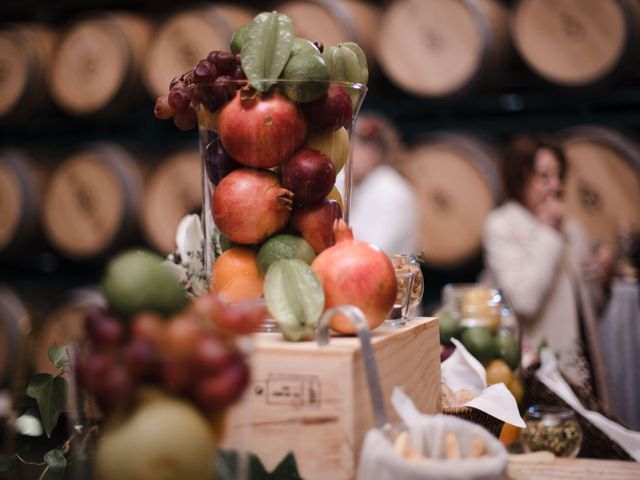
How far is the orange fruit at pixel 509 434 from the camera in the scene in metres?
1.06

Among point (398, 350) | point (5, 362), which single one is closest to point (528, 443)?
point (398, 350)

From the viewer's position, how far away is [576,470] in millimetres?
973

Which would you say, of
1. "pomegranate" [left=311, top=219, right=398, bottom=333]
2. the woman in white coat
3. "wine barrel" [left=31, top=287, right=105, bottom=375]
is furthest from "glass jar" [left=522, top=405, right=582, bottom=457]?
"wine barrel" [left=31, top=287, right=105, bottom=375]

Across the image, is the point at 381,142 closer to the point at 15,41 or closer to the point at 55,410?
the point at 15,41

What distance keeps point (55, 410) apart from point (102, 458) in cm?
35

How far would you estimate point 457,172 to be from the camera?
295 cm

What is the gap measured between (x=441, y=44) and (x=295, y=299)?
236 cm

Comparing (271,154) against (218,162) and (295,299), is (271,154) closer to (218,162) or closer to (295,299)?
(218,162)

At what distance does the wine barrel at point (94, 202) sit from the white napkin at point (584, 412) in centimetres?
225

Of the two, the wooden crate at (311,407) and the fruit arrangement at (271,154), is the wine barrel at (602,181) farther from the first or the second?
the wooden crate at (311,407)

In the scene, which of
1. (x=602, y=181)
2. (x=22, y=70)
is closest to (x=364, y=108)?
(x=602, y=181)

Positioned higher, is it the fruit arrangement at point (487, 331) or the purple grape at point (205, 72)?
the purple grape at point (205, 72)

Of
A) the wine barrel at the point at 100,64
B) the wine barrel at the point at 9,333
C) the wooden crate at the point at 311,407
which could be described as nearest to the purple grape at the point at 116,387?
the wooden crate at the point at 311,407

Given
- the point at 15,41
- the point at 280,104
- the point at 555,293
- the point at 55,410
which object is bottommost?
the point at 555,293
